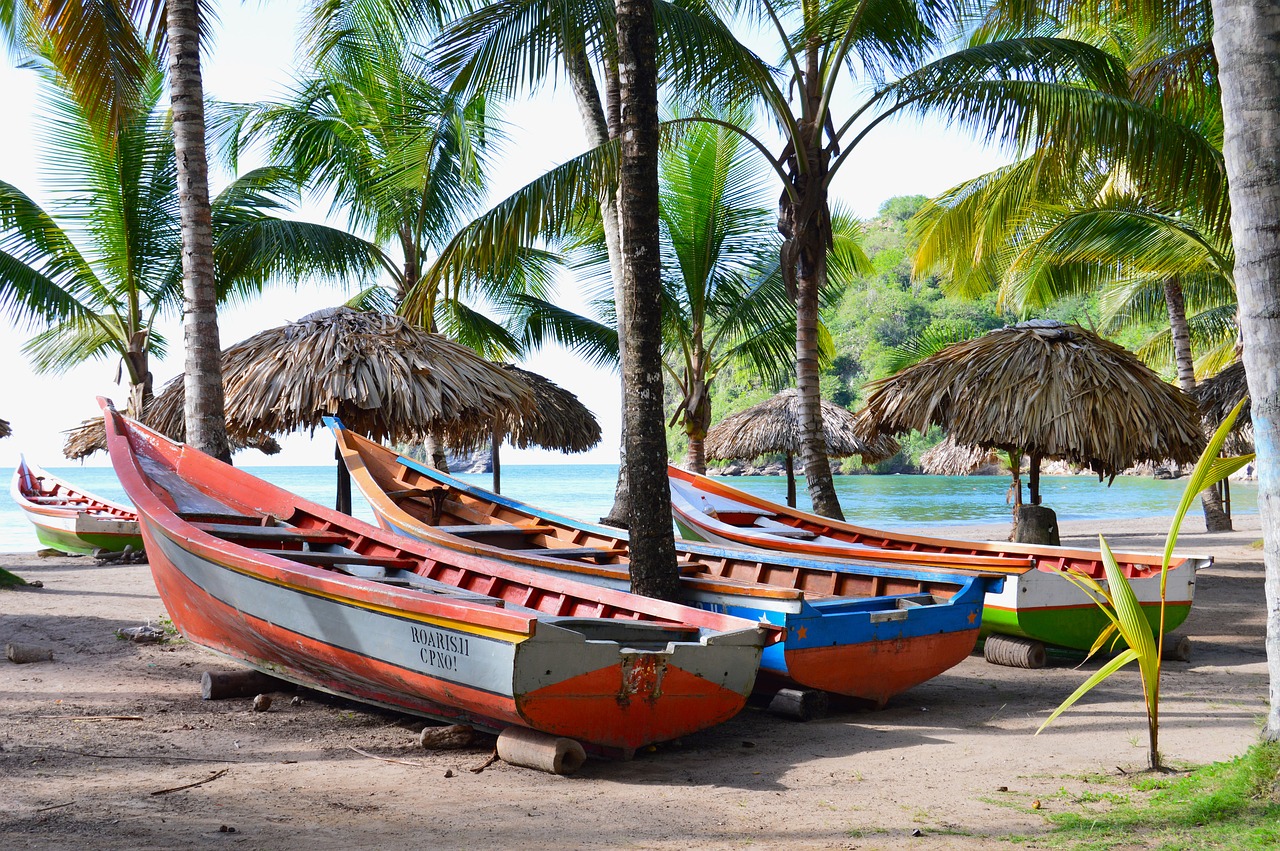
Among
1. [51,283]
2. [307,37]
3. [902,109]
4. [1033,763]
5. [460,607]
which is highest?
[307,37]

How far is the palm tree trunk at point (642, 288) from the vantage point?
525 cm

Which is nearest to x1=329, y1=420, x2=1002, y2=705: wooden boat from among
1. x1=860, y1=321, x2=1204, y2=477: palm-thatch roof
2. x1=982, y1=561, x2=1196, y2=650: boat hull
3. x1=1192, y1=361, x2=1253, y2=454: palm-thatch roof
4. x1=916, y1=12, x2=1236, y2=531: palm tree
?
x1=982, y1=561, x2=1196, y2=650: boat hull

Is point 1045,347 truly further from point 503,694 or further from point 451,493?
point 503,694

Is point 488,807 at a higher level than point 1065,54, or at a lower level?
lower

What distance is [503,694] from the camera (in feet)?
12.8

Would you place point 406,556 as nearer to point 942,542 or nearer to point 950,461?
point 942,542

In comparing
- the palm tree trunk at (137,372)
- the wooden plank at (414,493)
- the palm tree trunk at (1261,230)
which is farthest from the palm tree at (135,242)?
the palm tree trunk at (1261,230)

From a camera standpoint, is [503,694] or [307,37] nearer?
[503,694]

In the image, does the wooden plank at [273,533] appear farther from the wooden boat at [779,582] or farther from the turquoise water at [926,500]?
the turquoise water at [926,500]

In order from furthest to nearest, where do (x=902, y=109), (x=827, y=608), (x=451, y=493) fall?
(x=902, y=109)
(x=451, y=493)
(x=827, y=608)

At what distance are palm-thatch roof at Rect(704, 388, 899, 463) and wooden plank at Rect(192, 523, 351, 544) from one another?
11.5 meters

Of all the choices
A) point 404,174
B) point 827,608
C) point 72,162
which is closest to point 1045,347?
point 827,608

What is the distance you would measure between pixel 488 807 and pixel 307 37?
10069 millimetres

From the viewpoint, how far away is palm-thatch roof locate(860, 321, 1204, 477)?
8812 mm
